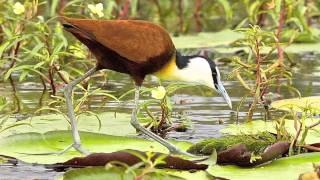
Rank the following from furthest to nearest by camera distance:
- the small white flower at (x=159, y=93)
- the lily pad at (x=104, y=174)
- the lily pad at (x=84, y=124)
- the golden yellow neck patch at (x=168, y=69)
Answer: the lily pad at (x=84, y=124)
the golden yellow neck patch at (x=168, y=69)
the small white flower at (x=159, y=93)
the lily pad at (x=104, y=174)

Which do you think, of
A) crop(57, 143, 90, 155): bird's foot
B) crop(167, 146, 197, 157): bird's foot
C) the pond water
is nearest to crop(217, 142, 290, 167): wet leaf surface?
crop(167, 146, 197, 157): bird's foot

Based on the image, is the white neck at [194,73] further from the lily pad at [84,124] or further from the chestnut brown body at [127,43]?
the lily pad at [84,124]

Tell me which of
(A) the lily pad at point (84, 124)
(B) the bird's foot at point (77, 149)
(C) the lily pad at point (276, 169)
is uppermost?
(A) the lily pad at point (84, 124)

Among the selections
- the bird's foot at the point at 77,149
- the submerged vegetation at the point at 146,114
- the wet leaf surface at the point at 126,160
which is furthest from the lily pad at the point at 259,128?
the bird's foot at the point at 77,149

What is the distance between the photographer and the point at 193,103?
6957 mm

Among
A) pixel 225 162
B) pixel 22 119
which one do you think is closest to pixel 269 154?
pixel 225 162

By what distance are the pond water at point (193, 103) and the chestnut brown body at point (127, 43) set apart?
1.87 ft

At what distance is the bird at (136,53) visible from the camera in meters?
5.37

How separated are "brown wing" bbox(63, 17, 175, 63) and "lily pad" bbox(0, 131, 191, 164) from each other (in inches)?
18.3

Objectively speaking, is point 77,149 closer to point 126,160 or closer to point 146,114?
point 126,160

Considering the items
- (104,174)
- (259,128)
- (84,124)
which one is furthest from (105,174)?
(259,128)

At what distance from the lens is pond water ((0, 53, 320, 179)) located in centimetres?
579

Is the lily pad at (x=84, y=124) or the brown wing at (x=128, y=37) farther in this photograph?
the lily pad at (x=84, y=124)

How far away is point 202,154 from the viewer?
5.17 meters
